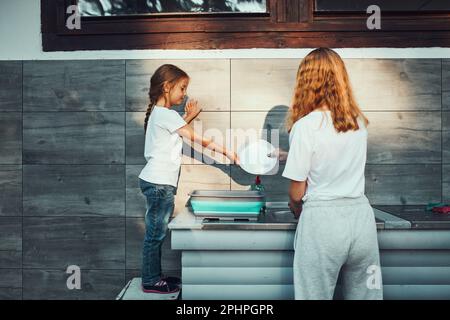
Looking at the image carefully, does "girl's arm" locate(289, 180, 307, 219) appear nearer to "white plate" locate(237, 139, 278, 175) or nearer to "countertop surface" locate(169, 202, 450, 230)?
"countertop surface" locate(169, 202, 450, 230)

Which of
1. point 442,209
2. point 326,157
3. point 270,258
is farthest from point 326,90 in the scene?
point 442,209

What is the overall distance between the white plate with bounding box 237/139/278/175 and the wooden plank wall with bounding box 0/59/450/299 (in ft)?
0.55

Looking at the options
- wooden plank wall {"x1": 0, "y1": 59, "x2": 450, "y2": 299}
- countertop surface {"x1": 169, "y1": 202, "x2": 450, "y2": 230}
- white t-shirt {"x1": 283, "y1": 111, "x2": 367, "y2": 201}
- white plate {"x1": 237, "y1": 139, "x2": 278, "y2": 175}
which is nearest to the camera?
white t-shirt {"x1": 283, "y1": 111, "x2": 367, "y2": 201}

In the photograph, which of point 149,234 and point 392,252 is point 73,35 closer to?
point 149,234

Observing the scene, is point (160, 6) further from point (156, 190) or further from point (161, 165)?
point (156, 190)

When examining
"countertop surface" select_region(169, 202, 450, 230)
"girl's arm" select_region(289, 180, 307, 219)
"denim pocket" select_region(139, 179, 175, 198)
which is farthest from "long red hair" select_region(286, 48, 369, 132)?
"denim pocket" select_region(139, 179, 175, 198)

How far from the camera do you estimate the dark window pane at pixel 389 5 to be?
2.73 m

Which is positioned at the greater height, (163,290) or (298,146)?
(298,146)

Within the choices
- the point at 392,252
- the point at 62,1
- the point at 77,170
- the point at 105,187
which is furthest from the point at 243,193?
the point at 62,1

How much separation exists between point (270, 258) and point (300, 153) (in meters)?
0.62

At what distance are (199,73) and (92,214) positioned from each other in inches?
45.0

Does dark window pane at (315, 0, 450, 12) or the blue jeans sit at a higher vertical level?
dark window pane at (315, 0, 450, 12)

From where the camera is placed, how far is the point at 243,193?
7.23 feet

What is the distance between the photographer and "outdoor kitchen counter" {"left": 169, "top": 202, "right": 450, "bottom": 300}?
1989 millimetres
